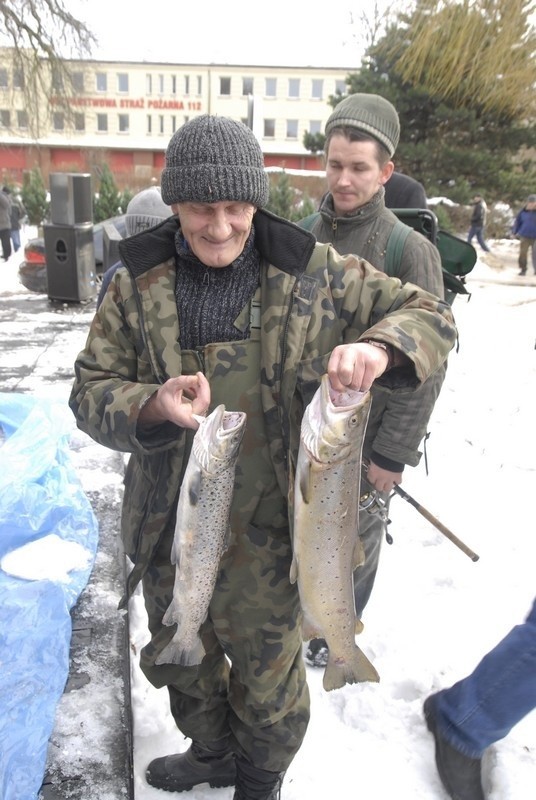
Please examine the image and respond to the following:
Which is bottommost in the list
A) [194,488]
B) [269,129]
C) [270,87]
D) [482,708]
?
[482,708]

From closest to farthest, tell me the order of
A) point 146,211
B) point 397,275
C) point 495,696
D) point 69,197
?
point 495,696 < point 397,275 < point 146,211 < point 69,197

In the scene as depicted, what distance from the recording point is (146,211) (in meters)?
4.18

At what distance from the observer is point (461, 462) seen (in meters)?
5.19

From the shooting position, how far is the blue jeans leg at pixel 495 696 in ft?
6.99

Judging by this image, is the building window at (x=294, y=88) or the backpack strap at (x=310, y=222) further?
the building window at (x=294, y=88)

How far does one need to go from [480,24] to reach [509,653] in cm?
900

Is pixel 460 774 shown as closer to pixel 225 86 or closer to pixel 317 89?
pixel 317 89

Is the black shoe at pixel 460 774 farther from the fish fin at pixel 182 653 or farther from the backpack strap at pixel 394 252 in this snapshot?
the backpack strap at pixel 394 252

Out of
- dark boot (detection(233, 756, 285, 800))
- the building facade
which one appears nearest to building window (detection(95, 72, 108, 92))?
the building facade

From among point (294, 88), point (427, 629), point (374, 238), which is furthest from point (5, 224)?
point (294, 88)

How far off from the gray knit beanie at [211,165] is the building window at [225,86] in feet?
199

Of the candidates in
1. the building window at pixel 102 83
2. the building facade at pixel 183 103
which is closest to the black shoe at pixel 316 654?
the building facade at pixel 183 103

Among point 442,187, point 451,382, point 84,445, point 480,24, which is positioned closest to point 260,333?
point 84,445

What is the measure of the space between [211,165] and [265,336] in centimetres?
48
